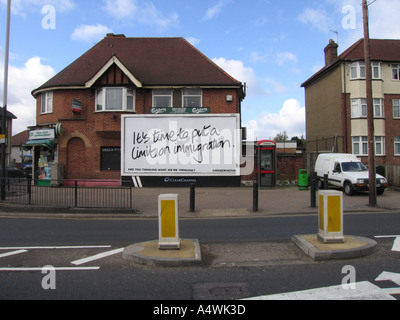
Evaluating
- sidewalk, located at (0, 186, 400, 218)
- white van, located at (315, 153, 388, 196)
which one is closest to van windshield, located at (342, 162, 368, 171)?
white van, located at (315, 153, 388, 196)

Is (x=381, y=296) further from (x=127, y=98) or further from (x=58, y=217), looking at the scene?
(x=127, y=98)

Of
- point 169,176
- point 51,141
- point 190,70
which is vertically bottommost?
point 169,176

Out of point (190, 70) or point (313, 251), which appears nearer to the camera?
point (313, 251)

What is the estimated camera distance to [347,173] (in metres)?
15.8

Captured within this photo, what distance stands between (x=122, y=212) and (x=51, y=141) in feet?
37.5

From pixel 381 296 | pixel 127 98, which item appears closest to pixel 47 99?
pixel 127 98

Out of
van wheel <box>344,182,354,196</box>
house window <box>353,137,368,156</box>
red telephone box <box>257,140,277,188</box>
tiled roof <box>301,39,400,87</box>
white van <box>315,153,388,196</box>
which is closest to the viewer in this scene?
white van <box>315,153,388,196</box>

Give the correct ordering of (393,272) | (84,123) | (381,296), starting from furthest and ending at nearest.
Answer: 1. (84,123)
2. (393,272)
3. (381,296)

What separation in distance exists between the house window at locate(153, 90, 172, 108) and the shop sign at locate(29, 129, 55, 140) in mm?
6888

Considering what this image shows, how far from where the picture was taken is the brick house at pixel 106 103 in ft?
64.2

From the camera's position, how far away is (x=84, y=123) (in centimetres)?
2016

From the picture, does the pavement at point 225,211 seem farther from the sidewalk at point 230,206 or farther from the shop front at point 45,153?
the shop front at point 45,153

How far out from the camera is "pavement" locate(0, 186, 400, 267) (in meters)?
5.50

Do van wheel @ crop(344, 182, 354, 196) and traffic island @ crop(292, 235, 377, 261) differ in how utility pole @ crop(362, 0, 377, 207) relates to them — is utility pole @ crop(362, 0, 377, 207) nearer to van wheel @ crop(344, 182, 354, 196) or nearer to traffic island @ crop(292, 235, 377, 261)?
van wheel @ crop(344, 182, 354, 196)
